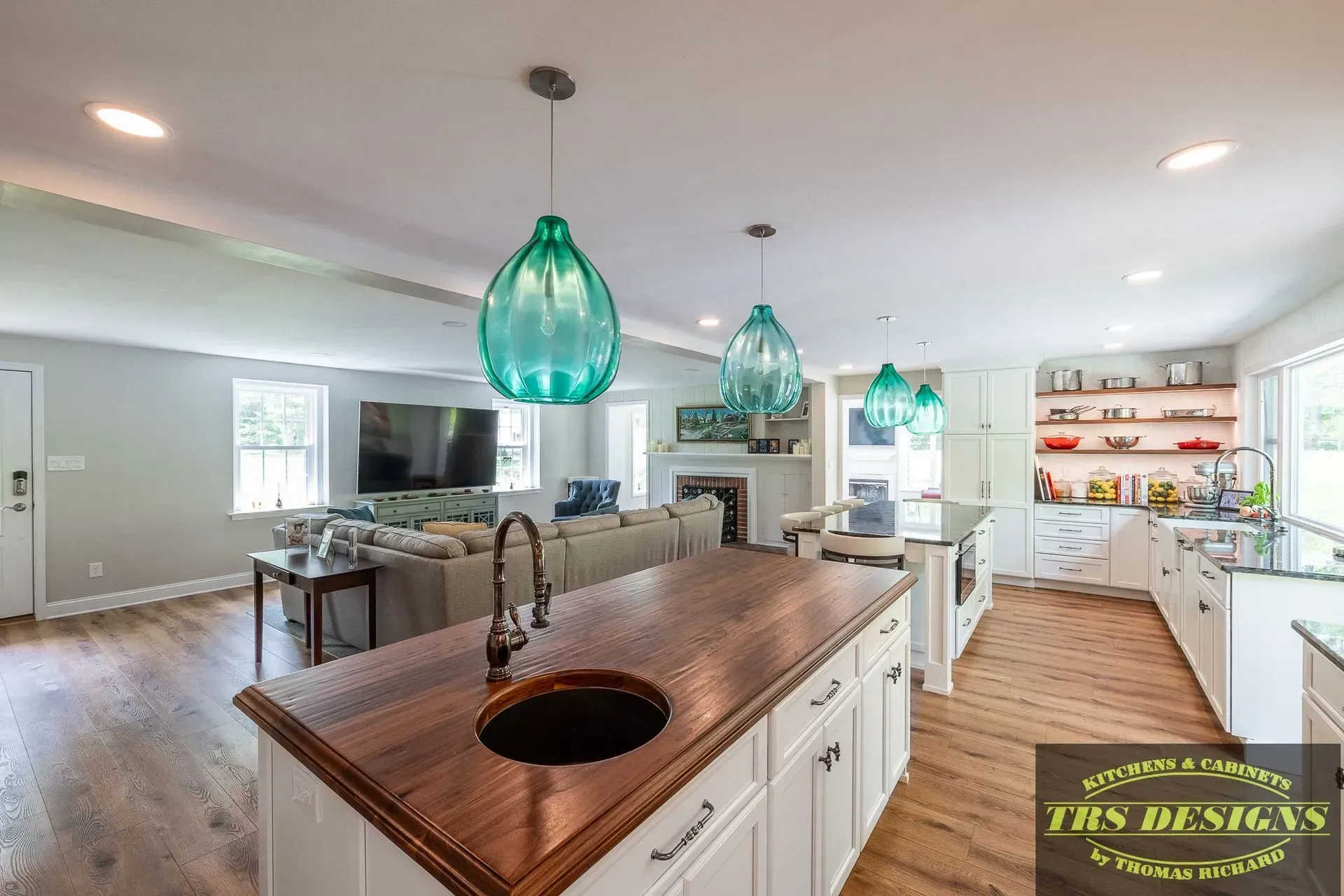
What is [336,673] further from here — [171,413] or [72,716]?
[171,413]

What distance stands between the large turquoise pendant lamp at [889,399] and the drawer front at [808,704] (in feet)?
7.70

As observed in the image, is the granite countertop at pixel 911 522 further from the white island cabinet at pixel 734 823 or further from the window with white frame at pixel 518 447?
the window with white frame at pixel 518 447

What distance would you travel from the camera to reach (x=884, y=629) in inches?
79.0

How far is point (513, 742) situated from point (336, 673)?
0.47 m

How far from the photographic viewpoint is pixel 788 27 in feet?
3.93

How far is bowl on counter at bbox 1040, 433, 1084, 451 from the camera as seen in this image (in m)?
5.54

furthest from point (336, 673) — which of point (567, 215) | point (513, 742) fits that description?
point (567, 215)

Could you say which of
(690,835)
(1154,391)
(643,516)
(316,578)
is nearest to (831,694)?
(690,835)

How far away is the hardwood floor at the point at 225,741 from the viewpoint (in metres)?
1.90

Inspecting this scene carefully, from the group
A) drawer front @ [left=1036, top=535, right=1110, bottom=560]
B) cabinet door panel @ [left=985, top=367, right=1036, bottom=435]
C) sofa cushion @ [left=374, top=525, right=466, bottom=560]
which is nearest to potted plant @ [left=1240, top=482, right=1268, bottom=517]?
drawer front @ [left=1036, top=535, right=1110, bottom=560]

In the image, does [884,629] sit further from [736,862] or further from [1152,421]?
[1152,421]

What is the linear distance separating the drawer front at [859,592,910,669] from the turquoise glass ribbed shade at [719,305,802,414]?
0.88m

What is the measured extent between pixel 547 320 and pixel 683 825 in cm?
105

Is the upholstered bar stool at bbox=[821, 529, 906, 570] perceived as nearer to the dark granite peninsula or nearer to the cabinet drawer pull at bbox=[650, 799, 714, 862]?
the dark granite peninsula
